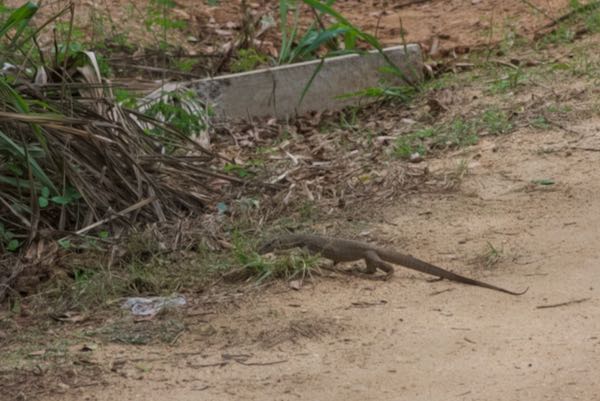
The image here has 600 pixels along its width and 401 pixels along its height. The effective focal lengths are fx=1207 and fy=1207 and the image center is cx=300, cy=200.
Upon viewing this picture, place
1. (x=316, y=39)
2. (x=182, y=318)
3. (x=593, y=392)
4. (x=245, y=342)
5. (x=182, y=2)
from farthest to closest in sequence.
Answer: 1. (x=182, y=2)
2. (x=316, y=39)
3. (x=182, y=318)
4. (x=245, y=342)
5. (x=593, y=392)

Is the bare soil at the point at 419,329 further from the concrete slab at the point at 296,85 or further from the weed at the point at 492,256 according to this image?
the concrete slab at the point at 296,85

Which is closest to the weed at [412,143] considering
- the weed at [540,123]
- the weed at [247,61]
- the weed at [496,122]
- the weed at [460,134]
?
the weed at [460,134]

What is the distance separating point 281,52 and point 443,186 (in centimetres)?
236

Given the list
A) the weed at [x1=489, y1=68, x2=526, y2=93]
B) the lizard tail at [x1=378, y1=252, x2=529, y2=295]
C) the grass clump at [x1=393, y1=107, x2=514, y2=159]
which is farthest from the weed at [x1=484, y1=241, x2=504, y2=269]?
the weed at [x1=489, y1=68, x2=526, y2=93]

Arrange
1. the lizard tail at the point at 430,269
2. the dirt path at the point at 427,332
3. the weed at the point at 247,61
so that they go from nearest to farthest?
the dirt path at the point at 427,332, the lizard tail at the point at 430,269, the weed at the point at 247,61

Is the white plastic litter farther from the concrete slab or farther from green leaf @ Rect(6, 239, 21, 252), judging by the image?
the concrete slab

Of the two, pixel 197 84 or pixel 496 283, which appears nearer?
pixel 496 283

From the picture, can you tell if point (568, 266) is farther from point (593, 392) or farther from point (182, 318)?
point (182, 318)

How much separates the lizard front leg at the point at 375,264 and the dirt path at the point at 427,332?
67mm

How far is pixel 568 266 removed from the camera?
17.3ft

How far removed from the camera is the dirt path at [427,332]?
4.22m

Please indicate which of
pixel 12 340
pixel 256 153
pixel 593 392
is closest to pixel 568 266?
pixel 593 392

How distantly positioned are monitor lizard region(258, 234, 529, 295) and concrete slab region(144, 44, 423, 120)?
2552 mm

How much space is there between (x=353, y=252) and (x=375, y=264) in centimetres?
17
